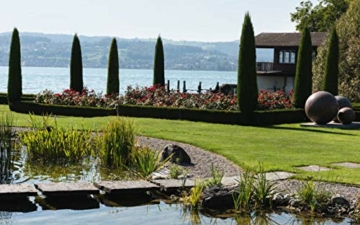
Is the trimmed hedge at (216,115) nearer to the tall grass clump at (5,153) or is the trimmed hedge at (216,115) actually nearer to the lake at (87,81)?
the lake at (87,81)

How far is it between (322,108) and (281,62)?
26753 mm

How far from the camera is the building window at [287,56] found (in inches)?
1893

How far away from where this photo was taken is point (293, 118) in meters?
24.9

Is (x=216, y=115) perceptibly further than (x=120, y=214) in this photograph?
Yes

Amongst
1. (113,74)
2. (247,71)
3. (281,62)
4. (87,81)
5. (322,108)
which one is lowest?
(87,81)

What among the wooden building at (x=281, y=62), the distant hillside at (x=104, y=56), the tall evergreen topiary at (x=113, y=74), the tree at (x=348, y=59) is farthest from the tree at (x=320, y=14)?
the distant hillside at (x=104, y=56)

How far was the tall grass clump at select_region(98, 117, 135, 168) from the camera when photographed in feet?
40.2

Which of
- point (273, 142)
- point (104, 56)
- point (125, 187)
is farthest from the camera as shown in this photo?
point (104, 56)

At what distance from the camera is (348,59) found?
35844mm

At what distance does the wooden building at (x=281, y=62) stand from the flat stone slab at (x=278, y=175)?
35.6 meters

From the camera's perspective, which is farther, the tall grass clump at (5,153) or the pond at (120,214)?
the tall grass clump at (5,153)

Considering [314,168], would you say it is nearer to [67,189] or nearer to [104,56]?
[67,189]

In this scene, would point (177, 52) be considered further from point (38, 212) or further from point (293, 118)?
point (38, 212)

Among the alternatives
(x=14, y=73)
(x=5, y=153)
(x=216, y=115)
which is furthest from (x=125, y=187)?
(x=14, y=73)
